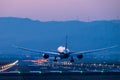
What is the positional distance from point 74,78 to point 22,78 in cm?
911

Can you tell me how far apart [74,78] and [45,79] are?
614cm

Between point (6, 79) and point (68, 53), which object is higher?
point (68, 53)

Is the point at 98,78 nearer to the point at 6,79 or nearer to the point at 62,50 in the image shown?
the point at 6,79

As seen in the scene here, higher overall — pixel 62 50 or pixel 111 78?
pixel 62 50

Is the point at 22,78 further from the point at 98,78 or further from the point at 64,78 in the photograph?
the point at 98,78

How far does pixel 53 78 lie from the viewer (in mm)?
95812

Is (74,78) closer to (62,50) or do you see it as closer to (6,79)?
(6,79)

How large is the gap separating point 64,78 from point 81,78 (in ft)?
9.78

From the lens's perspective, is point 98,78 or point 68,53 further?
A: point 68,53

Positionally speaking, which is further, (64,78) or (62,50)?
(62,50)

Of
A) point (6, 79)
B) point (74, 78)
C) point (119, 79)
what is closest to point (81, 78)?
point (74, 78)

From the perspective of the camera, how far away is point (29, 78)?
9425cm

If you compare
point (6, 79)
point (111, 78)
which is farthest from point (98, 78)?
point (6, 79)

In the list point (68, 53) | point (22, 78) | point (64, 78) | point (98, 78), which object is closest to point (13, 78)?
point (22, 78)
